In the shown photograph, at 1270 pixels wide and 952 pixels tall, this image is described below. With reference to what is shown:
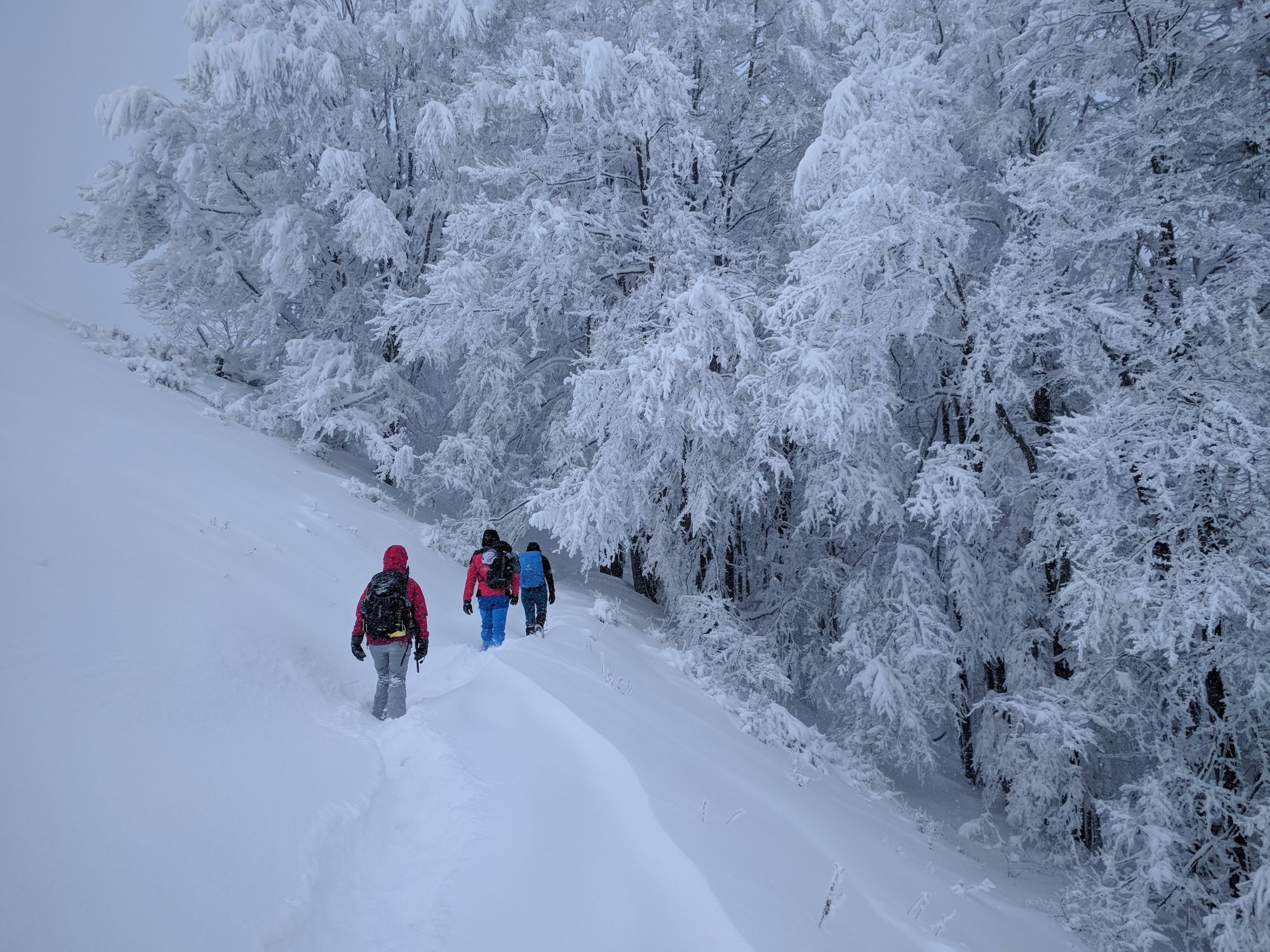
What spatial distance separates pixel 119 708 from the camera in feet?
11.0

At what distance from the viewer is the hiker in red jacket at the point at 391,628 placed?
5.35 metres

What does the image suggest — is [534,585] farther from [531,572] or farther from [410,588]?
[410,588]

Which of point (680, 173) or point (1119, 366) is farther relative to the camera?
point (680, 173)

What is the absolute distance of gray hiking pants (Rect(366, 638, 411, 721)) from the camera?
17.3 feet

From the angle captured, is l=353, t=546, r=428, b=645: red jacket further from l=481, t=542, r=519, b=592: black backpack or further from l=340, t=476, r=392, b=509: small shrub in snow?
l=340, t=476, r=392, b=509: small shrub in snow

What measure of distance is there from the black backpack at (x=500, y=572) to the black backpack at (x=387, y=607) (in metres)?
1.58

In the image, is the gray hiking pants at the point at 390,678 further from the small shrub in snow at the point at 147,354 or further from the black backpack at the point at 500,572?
the small shrub in snow at the point at 147,354

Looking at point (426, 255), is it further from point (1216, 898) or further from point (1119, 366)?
point (1216, 898)

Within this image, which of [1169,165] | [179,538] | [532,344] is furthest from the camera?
[532,344]

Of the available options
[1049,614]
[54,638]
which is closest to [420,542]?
[54,638]

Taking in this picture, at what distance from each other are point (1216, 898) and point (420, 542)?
9.75m

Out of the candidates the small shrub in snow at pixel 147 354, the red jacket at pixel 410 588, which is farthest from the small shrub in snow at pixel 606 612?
the small shrub in snow at pixel 147 354

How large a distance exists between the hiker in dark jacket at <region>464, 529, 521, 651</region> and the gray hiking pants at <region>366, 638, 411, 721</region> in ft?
5.61

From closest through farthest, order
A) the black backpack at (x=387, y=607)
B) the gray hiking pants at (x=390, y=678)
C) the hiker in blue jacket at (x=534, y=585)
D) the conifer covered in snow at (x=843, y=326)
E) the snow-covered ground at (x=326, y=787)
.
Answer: the snow-covered ground at (x=326, y=787) < the gray hiking pants at (x=390, y=678) < the black backpack at (x=387, y=607) < the conifer covered in snow at (x=843, y=326) < the hiker in blue jacket at (x=534, y=585)
